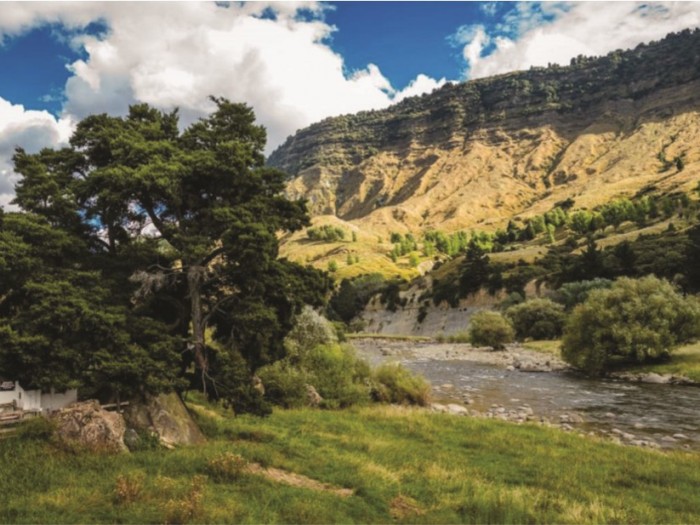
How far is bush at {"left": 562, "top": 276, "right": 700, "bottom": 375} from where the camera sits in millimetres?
47531

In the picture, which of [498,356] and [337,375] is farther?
[498,356]

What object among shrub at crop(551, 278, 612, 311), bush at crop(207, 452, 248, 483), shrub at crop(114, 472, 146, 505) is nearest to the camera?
shrub at crop(114, 472, 146, 505)

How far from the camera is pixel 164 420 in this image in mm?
17688

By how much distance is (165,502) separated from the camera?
11.9m

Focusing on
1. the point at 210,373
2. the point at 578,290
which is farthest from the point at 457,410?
the point at 578,290

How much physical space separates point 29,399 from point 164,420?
4489mm

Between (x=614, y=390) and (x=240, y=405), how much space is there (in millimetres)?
34258

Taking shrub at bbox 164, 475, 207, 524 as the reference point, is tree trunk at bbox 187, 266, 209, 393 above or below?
above

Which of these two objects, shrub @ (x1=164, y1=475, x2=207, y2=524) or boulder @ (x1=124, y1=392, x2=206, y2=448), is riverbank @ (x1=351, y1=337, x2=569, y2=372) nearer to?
boulder @ (x1=124, y1=392, x2=206, y2=448)

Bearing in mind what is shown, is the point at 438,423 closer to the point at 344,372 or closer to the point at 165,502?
the point at 344,372

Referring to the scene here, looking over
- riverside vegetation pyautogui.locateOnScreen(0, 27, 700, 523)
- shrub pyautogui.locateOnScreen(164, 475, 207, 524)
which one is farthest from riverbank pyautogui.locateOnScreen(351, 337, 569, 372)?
shrub pyautogui.locateOnScreen(164, 475, 207, 524)

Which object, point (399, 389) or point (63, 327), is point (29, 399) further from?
point (399, 389)

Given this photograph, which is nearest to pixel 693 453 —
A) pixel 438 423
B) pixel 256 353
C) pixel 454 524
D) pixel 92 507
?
pixel 438 423

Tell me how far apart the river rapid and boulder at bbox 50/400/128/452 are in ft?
77.0
